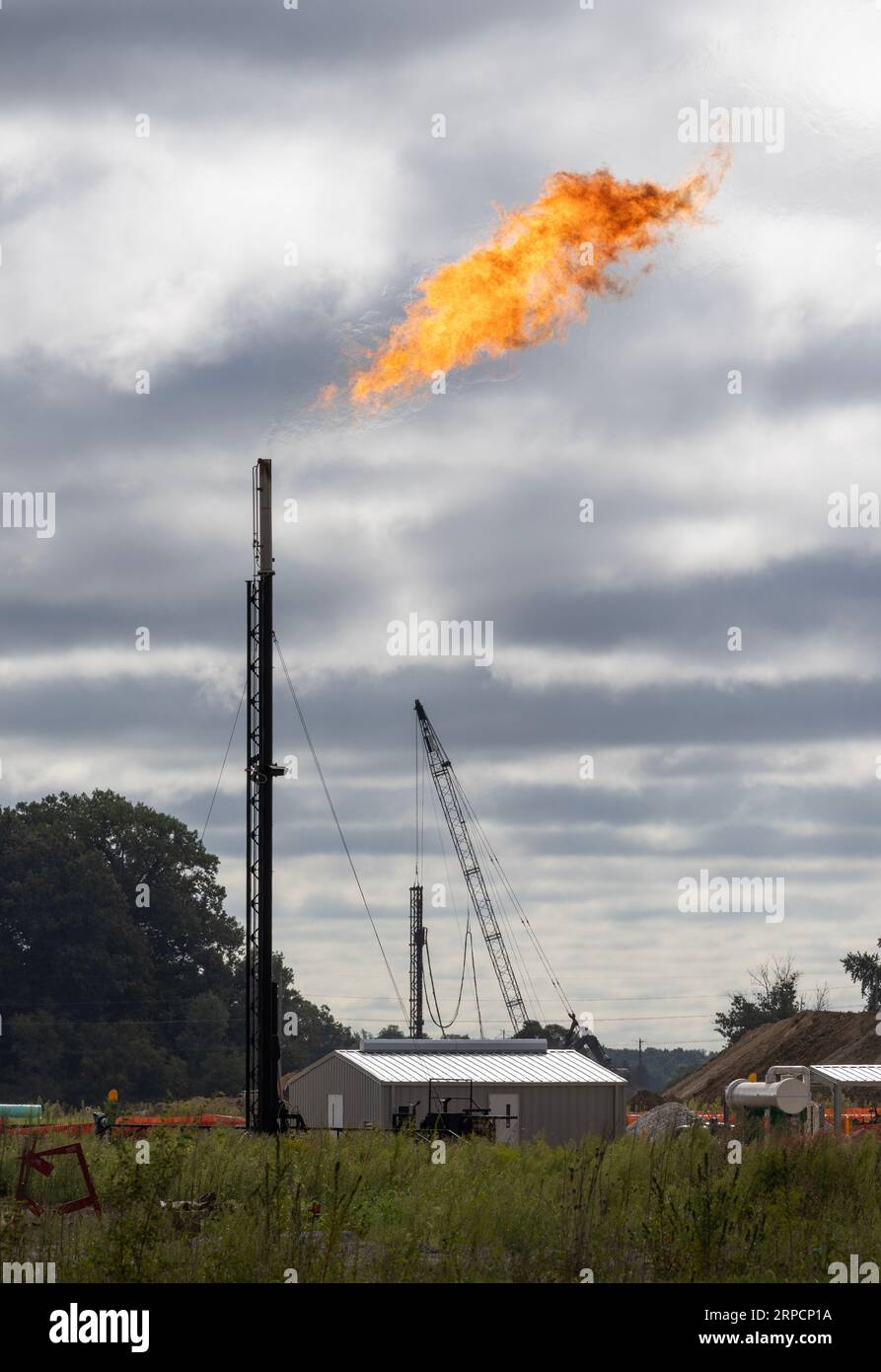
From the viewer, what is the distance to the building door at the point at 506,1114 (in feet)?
152

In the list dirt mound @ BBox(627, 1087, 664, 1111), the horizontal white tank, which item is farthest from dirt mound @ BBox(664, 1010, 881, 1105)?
the horizontal white tank

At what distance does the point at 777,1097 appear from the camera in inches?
1667

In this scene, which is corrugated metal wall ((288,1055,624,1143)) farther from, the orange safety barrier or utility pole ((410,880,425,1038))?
utility pole ((410,880,425,1038))

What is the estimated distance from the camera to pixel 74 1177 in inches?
938

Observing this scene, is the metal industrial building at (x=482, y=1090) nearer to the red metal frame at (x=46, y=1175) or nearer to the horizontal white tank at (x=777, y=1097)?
the horizontal white tank at (x=777, y=1097)

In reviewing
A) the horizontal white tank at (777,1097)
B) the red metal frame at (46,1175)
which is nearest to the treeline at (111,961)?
the horizontal white tank at (777,1097)

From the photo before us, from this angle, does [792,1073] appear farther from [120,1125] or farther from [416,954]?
[416,954]

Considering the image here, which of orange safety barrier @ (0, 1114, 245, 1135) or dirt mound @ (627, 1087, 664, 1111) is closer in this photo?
orange safety barrier @ (0, 1114, 245, 1135)

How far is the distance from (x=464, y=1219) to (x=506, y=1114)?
30.1m

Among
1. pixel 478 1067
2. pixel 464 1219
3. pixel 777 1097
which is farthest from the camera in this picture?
pixel 478 1067

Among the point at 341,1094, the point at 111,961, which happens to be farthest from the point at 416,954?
the point at 341,1094

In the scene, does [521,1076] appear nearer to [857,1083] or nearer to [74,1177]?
[857,1083]

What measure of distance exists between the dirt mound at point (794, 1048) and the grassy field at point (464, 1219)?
190 ft

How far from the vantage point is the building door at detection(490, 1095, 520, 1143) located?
46369mm
